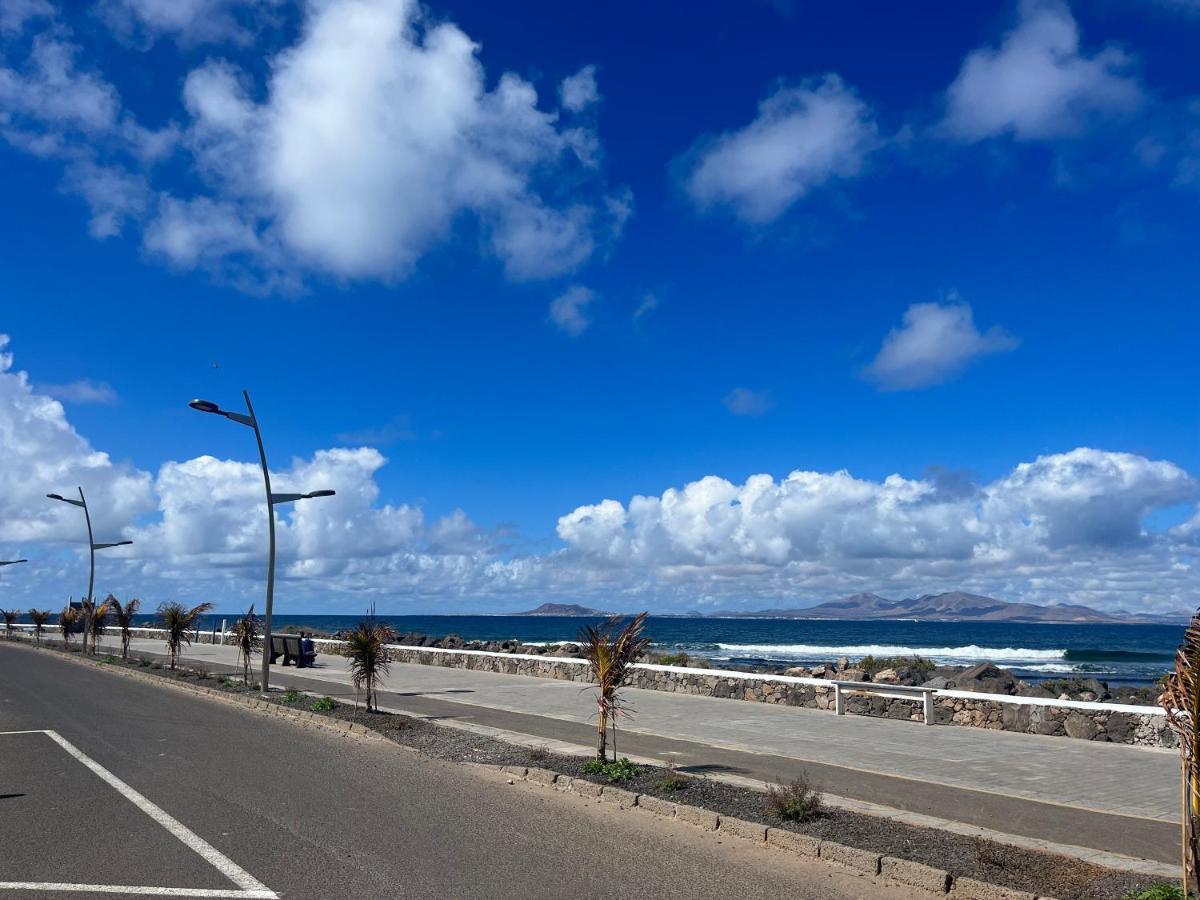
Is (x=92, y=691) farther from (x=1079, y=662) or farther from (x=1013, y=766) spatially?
(x=1079, y=662)

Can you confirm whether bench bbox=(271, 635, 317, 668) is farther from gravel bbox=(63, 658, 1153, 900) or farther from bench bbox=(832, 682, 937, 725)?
bench bbox=(832, 682, 937, 725)

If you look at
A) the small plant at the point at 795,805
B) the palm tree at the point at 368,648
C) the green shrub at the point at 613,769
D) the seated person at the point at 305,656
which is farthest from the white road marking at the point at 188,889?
the seated person at the point at 305,656

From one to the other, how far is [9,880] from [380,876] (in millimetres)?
2533

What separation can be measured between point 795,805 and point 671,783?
159 centimetres

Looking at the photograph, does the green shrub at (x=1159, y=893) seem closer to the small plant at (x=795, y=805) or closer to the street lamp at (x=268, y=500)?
the small plant at (x=795, y=805)

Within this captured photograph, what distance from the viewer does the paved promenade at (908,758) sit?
27.1 ft

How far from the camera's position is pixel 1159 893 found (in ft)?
18.0

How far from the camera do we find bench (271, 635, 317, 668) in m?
29.1

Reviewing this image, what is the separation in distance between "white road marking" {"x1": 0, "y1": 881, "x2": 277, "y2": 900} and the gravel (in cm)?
407

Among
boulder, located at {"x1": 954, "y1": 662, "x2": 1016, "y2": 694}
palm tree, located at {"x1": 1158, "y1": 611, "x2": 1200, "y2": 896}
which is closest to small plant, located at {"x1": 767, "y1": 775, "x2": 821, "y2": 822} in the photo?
palm tree, located at {"x1": 1158, "y1": 611, "x2": 1200, "y2": 896}

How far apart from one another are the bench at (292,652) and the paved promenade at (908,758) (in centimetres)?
1039

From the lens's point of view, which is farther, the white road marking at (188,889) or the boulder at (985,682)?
the boulder at (985,682)

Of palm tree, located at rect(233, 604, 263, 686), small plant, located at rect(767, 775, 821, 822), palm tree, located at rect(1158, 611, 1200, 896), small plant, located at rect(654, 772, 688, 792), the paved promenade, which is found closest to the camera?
palm tree, located at rect(1158, 611, 1200, 896)

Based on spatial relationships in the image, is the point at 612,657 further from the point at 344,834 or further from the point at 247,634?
the point at 247,634
